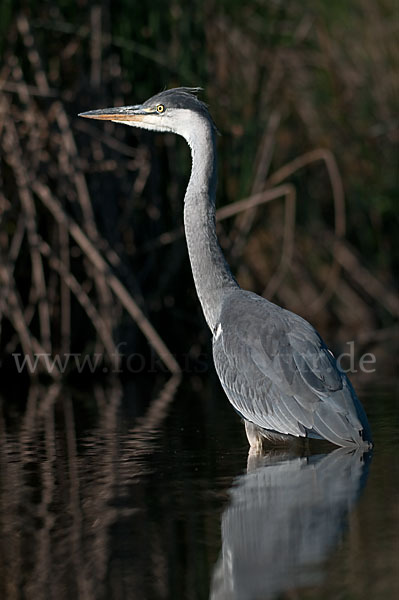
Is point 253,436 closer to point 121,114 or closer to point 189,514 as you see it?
point 189,514

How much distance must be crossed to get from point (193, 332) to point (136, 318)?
4.44 feet

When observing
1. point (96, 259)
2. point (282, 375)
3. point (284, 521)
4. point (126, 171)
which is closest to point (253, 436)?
point (282, 375)

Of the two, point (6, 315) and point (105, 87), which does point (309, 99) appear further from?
point (6, 315)

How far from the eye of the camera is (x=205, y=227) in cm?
650

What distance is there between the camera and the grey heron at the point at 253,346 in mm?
5293

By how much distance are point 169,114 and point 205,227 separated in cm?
74

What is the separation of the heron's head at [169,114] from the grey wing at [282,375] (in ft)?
3.83

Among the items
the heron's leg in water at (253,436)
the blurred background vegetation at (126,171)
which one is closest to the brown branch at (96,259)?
the blurred background vegetation at (126,171)

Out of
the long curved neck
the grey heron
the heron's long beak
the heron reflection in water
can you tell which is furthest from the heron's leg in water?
the heron's long beak

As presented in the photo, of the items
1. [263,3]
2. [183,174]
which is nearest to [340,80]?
[263,3]

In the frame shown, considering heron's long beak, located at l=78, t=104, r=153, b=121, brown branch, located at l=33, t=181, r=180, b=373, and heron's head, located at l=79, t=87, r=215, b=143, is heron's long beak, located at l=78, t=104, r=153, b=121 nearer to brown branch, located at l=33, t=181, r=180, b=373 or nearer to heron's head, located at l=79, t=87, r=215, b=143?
heron's head, located at l=79, t=87, r=215, b=143

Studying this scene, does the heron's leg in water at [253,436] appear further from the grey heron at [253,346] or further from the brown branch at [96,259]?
the brown branch at [96,259]

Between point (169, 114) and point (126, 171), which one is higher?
point (126, 171)

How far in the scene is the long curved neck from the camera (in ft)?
21.0
